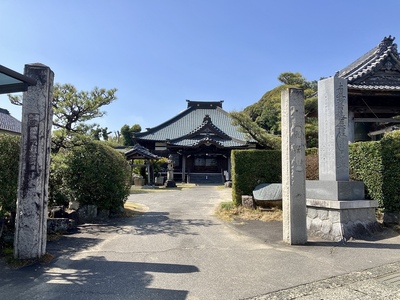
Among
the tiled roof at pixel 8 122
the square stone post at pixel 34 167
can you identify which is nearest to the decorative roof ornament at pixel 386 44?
the square stone post at pixel 34 167

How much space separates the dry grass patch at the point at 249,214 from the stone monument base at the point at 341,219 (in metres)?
1.78

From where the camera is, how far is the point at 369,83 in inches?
388

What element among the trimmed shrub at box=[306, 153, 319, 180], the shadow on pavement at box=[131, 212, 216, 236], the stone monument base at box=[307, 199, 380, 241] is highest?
the trimmed shrub at box=[306, 153, 319, 180]

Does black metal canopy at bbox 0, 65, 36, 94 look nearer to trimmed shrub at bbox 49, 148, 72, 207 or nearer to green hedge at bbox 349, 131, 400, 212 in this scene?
trimmed shrub at bbox 49, 148, 72, 207

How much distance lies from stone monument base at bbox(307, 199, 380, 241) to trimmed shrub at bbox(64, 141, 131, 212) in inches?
230

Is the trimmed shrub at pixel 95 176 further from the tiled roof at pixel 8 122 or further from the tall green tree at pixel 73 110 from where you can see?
the tiled roof at pixel 8 122

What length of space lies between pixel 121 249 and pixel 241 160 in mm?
5673

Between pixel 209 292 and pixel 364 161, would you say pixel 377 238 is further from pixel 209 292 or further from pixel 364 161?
pixel 209 292

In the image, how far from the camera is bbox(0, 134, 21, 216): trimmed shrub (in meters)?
5.36

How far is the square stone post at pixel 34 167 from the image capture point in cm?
459

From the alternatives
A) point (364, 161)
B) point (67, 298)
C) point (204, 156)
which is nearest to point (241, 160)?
point (364, 161)

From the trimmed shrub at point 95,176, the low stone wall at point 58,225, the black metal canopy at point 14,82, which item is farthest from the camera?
the trimmed shrub at point 95,176

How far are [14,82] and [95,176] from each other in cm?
412

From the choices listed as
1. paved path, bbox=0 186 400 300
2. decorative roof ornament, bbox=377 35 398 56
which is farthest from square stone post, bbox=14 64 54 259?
decorative roof ornament, bbox=377 35 398 56
